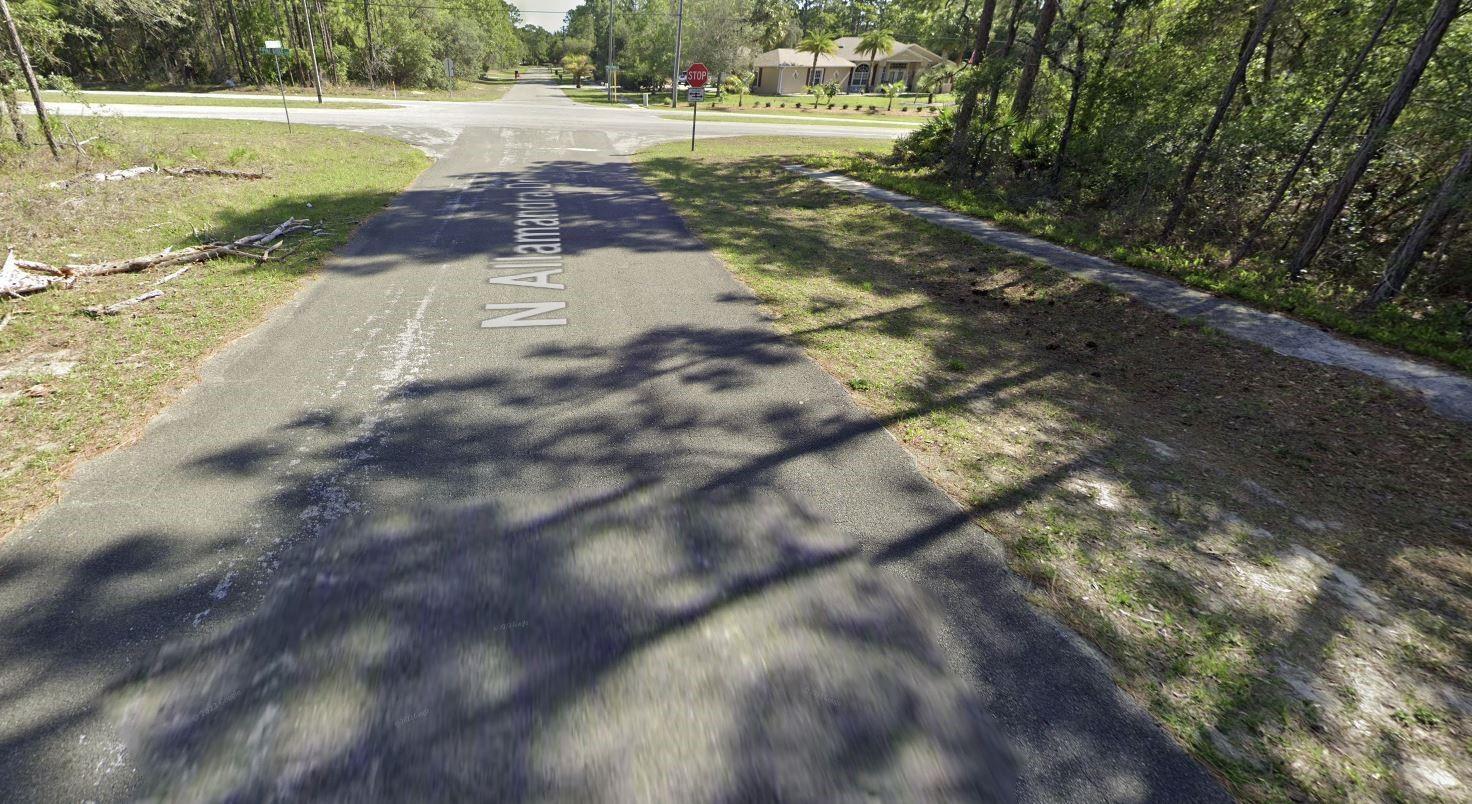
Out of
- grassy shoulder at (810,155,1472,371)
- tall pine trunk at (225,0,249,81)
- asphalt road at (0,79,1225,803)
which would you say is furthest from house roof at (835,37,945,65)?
asphalt road at (0,79,1225,803)

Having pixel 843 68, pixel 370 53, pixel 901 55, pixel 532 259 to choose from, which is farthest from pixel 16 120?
pixel 901 55

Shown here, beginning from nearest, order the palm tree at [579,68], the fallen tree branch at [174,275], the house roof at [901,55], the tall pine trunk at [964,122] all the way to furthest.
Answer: the fallen tree branch at [174,275] < the tall pine trunk at [964,122] < the house roof at [901,55] < the palm tree at [579,68]

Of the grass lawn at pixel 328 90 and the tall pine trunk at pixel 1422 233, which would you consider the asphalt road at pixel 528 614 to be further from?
the grass lawn at pixel 328 90

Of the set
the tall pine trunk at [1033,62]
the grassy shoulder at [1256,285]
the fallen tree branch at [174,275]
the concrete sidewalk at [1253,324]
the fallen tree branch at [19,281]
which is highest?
the tall pine trunk at [1033,62]

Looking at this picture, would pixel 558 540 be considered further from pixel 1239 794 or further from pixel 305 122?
pixel 305 122

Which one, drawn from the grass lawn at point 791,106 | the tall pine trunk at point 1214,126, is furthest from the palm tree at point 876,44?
the tall pine trunk at point 1214,126

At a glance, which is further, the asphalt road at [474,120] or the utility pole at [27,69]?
the asphalt road at [474,120]

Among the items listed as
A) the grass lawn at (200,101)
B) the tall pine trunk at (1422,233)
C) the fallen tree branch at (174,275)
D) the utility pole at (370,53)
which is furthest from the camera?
the utility pole at (370,53)

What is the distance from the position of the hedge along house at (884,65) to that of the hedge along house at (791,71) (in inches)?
82.0

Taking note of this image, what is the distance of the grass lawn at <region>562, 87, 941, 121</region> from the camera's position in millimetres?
37656

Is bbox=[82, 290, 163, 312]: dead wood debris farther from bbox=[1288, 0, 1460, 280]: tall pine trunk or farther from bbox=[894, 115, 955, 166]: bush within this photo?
bbox=[894, 115, 955, 166]: bush

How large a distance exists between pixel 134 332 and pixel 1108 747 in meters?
7.53

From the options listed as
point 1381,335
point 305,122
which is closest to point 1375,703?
point 1381,335

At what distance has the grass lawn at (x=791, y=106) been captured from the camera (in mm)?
37656
